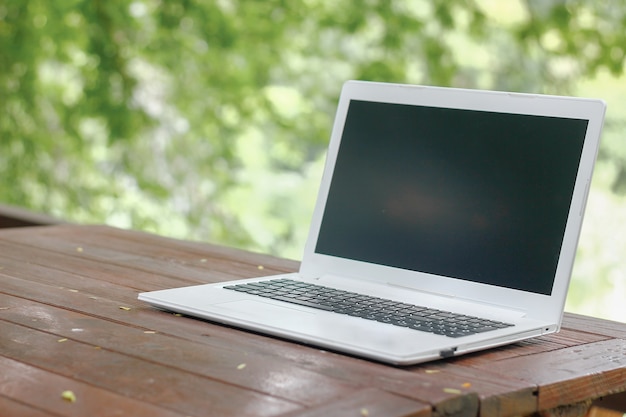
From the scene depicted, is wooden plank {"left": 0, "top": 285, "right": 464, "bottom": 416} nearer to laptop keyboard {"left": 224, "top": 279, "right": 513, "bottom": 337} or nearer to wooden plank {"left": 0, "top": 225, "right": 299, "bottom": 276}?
laptop keyboard {"left": 224, "top": 279, "right": 513, "bottom": 337}

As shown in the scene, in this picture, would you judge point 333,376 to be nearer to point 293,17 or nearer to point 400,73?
point 400,73

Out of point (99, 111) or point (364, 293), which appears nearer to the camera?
point (364, 293)

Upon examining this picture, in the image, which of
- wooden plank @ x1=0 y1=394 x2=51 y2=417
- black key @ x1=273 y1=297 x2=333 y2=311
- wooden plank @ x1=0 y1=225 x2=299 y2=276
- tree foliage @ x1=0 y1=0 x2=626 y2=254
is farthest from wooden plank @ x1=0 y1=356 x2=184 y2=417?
tree foliage @ x1=0 y1=0 x2=626 y2=254

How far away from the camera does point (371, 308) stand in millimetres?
1271

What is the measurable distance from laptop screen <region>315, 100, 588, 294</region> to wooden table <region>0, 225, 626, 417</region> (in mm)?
137

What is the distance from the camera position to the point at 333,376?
3.29 feet

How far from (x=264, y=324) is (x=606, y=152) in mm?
3894

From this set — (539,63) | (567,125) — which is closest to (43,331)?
(567,125)

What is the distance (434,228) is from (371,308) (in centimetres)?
18

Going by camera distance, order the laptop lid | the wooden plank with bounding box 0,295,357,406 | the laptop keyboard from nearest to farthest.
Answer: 1. the wooden plank with bounding box 0,295,357,406
2. the laptop keyboard
3. the laptop lid

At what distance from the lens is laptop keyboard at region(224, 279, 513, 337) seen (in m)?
1.18

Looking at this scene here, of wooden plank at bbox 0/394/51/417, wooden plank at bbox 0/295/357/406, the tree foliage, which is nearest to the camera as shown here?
wooden plank at bbox 0/394/51/417

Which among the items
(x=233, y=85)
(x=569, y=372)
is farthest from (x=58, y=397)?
(x=233, y=85)

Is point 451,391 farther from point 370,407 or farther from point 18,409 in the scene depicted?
point 18,409
